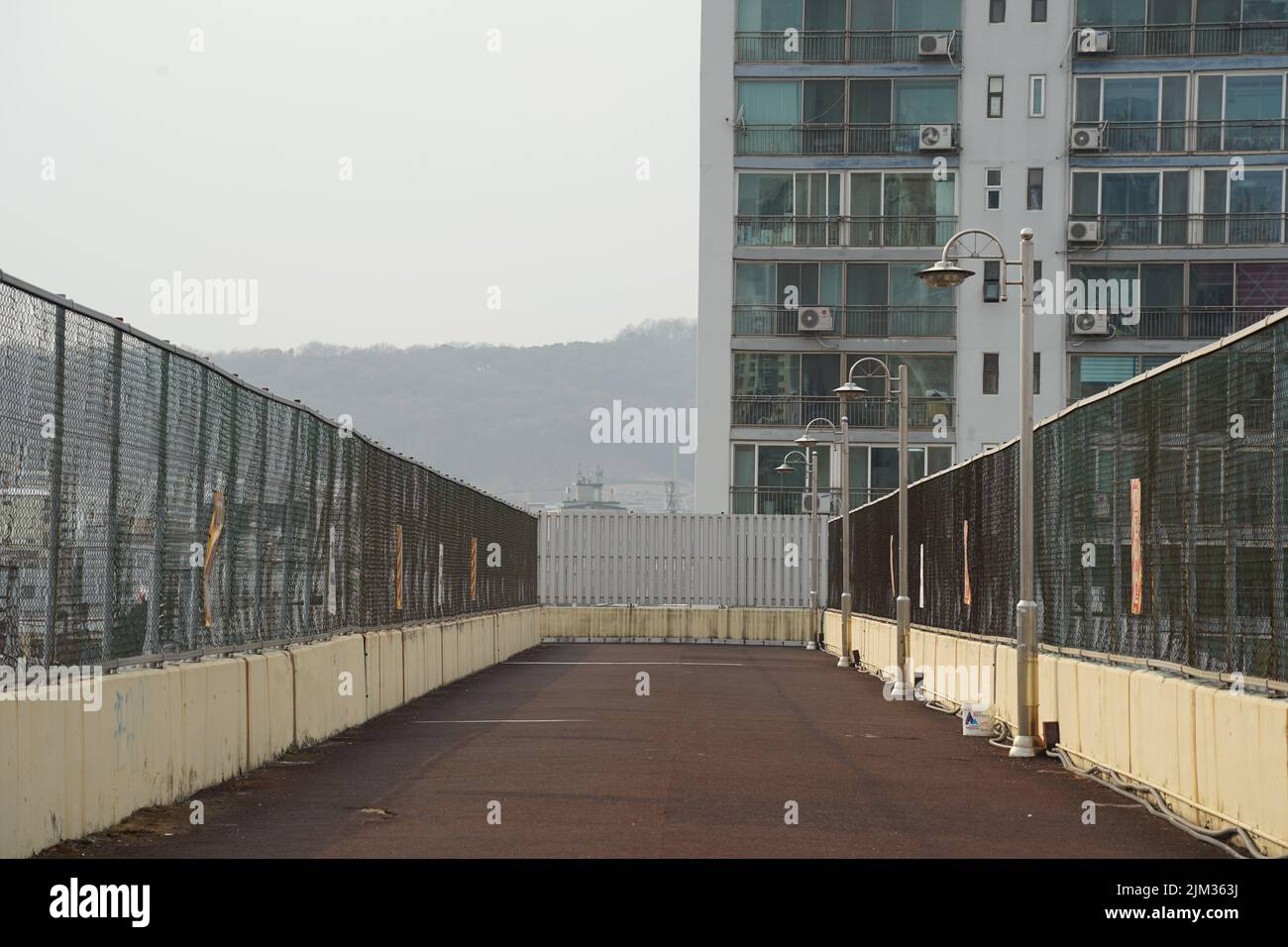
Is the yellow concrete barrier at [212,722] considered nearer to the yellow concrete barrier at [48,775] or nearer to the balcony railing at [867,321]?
the yellow concrete barrier at [48,775]

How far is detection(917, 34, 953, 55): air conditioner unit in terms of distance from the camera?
59688 mm

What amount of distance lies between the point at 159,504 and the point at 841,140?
4944 centimetres

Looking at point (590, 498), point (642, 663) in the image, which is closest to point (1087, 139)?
point (642, 663)

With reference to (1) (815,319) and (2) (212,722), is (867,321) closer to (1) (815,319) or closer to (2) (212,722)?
(1) (815,319)

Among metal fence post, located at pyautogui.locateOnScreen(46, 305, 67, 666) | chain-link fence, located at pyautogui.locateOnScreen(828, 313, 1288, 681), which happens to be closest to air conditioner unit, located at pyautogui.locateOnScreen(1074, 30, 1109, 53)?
chain-link fence, located at pyautogui.locateOnScreen(828, 313, 1288, 681)

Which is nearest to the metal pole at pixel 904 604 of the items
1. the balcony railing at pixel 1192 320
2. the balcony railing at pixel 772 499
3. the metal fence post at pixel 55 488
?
the metal fence post at pixel 55 488

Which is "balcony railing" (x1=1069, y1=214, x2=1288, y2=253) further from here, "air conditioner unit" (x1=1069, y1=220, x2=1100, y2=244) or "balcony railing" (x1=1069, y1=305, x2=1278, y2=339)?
"balcony railing" (x1=1069, y1=305, x2=1278, y2=339)

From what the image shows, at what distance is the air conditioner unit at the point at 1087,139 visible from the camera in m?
59.2

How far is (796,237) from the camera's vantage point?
198 feet

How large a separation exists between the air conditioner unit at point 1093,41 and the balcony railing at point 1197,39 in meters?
0.33

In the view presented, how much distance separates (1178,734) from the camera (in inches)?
501

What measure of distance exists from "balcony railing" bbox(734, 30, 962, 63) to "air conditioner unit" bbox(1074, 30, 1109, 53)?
12.9ft
